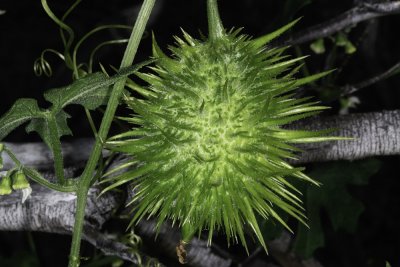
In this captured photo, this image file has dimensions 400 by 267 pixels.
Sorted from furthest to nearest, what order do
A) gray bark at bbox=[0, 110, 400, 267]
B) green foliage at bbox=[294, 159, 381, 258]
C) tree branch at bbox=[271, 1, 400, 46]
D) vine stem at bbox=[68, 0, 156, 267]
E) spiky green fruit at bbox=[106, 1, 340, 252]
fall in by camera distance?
green foliage at bbox=[294, 159, 381, 258]
tree branch at bbox=[271, 1, 400, 46]
gray bark at bbox=[0, 110, 400, 267]
vine stem at bbox=[68, 0, 156, 267]
spiky green fruit at bbox=[106, 1, 340, 252]

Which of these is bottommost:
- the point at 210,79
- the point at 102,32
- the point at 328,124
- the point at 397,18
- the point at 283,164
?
the point at 283,164

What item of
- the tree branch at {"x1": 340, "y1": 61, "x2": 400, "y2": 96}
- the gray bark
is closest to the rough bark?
the gray bark

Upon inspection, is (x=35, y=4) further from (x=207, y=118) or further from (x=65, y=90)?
(x=207, y=118)

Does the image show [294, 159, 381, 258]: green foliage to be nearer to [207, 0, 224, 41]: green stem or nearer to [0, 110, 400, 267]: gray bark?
[0, 110, 400, 267]: gray bark

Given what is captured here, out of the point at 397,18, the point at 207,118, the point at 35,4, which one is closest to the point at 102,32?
the point at 35,4

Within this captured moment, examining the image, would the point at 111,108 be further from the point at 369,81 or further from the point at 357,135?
the point at 369,81
